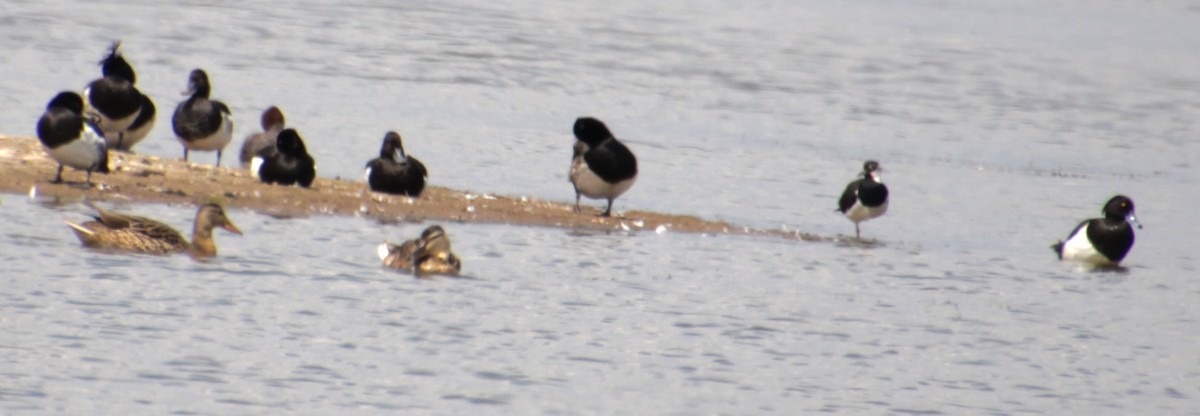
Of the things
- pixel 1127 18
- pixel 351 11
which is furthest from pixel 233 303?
pixel 1127 18

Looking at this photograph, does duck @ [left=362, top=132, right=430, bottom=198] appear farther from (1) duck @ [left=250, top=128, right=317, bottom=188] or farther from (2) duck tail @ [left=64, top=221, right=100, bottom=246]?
(2) duck tail @ [left=64, top=221, right=100, bottom=246]

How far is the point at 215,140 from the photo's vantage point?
19.3 meters

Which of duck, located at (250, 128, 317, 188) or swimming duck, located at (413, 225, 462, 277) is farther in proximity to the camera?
duck, located at (250, 128, 317, 188)

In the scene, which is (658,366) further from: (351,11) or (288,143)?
(351,11)

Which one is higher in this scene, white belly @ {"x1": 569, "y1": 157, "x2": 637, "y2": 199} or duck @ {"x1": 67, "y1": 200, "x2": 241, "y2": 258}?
white belly @ {"x1": 569, "y1": 157, "x2": 637, "y2": 199}

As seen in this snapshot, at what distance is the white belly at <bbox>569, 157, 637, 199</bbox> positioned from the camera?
18.5 m

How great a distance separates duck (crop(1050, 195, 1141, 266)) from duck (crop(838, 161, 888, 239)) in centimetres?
168

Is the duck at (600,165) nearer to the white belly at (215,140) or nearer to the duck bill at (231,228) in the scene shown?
the white belly at (215,140)

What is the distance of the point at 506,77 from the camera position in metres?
33.5

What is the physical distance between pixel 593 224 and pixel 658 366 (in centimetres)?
652

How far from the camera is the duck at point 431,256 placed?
46.4 feet

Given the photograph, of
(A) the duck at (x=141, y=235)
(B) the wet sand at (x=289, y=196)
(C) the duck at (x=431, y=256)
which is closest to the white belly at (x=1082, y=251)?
(B) the wet sand at (x=289, y=196)

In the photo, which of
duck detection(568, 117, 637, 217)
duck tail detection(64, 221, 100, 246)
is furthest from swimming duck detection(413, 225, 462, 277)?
duck detection(568, 117, 637, 217)

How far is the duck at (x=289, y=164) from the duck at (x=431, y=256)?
3.79 m
